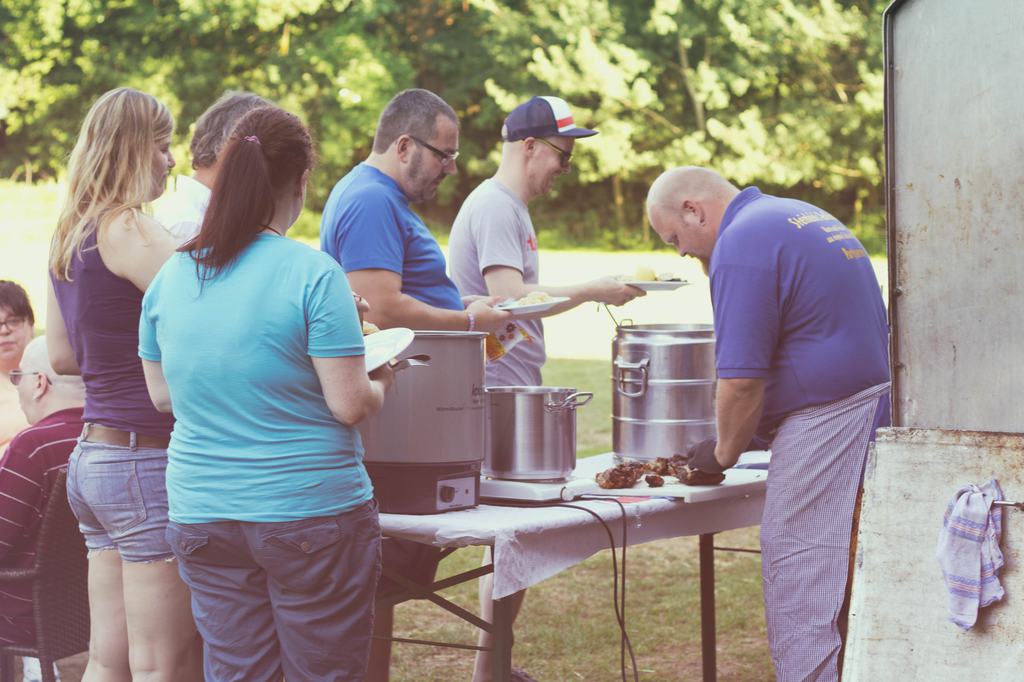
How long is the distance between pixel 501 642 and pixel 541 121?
177 centimetres

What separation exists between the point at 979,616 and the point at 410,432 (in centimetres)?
119

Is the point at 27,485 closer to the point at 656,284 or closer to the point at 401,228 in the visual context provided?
the point at 401,228

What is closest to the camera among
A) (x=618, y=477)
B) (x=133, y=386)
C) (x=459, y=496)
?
(x=133, y=386)

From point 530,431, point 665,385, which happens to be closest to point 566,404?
point 530,431

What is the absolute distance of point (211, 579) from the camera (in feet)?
Result: 7.42

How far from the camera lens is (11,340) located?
3658 mm

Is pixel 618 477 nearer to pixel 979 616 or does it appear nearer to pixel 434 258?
pixel 434 258

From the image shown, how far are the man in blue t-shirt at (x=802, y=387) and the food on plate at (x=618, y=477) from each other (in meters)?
0.34

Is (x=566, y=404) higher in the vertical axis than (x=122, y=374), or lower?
lower

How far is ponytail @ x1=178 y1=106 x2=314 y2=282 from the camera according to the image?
7.19 ft

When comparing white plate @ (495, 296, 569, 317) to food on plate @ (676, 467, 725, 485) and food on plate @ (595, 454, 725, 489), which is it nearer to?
food on plate @ (595, 454, 725, 489)

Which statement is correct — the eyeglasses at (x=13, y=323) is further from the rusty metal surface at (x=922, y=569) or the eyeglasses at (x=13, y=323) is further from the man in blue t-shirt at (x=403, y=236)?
the rusty metal surface at (x=922, y=569)

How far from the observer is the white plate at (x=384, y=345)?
7.67 feet

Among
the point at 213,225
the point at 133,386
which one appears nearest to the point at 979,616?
the point at 213,225
